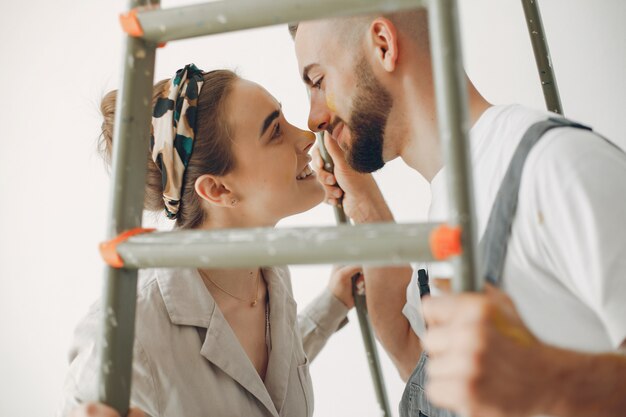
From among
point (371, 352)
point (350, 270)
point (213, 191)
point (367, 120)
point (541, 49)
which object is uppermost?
point (541, 49)

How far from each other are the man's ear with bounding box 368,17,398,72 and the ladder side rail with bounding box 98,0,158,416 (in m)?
0.59

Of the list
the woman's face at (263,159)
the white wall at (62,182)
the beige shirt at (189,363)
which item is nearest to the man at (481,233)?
the woman's face at (263,159)

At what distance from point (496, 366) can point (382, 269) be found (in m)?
0.90

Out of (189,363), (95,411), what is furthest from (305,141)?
(95,411)

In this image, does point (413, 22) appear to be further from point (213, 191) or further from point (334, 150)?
point (213, 191)

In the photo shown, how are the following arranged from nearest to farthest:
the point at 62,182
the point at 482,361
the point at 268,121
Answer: the point at 482,361 < the point at 268,121 < the point at 62,182

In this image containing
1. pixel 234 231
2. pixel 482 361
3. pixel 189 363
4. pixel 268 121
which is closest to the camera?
pixel 482 361

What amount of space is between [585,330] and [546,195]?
7.7 inches

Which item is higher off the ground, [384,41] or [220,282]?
[384,41]

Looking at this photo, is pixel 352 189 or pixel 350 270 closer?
pixel 352 189

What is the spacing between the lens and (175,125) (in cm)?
123

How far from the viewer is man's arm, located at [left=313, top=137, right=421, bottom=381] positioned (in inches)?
53.0

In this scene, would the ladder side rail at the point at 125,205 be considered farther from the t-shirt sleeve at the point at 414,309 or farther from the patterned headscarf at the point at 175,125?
the t-shirt sleeve at the point at 414,309

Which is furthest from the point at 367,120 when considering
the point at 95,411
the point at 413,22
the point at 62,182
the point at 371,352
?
the point at 62,182
